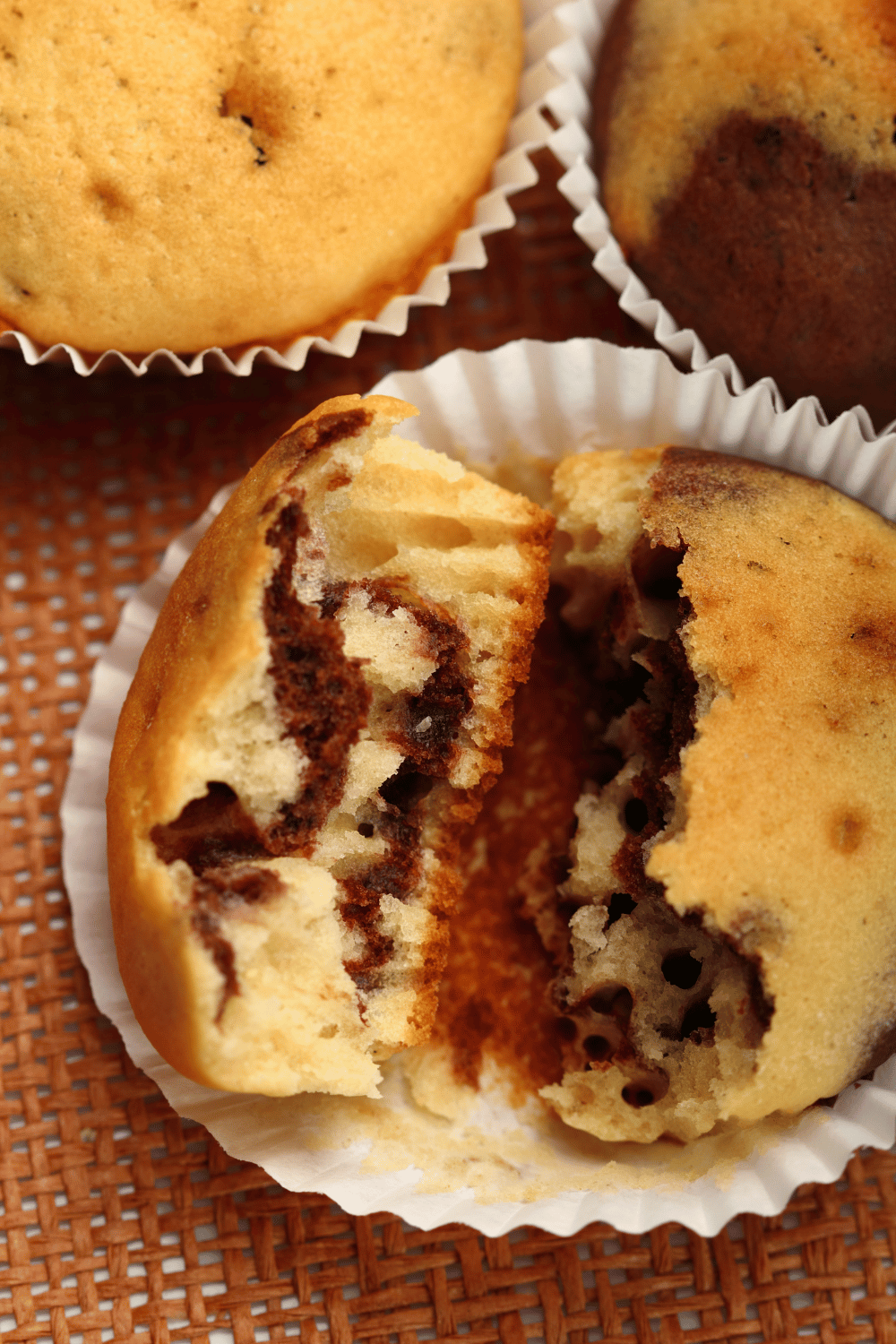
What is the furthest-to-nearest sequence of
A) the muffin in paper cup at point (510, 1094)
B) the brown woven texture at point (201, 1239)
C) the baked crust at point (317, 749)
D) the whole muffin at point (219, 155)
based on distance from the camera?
the brown woven texture at point (201, 1239) < the whole muffin at point (219, 155) < the muffin in paper cup at point (510, 1094) < the baked crust at point (317, 749)

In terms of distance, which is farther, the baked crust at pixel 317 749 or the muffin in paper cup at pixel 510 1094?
the muffin in paper cup at pixel 510 1094

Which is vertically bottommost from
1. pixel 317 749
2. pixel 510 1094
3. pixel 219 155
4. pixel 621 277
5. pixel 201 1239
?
pixel 201 1239

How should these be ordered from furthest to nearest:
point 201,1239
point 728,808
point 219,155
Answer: point 201,1239 → point 219,155 → point 728,808

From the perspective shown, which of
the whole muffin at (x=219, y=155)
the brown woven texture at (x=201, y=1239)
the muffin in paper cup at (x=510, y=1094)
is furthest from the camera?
the brown woven texture at (x=201, y=1239)

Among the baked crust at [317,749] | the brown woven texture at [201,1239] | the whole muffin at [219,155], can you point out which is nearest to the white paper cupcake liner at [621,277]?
the whole muffin at [219,155]

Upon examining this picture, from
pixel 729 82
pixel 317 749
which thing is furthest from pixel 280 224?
pixel 317 749

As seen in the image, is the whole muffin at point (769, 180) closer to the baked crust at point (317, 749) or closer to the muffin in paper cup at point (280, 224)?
the muffin in paper cup at point (280, 224)

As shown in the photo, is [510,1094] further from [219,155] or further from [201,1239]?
[219,155]

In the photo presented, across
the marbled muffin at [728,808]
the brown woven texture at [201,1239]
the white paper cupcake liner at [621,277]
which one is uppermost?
the white paper cupcake liner at [621,277]
